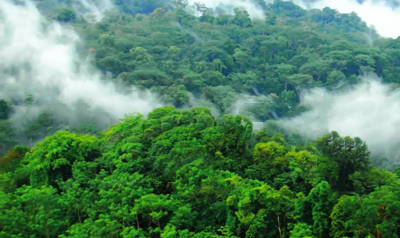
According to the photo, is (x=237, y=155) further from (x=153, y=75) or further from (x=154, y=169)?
(x=153, y=75)

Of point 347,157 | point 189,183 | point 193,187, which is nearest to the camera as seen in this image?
point 347,157

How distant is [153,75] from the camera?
113ft

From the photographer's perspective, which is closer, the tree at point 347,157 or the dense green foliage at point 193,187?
the dense green foliage at point 193,187

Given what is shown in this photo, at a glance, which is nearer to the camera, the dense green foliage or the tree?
the dense green foliage

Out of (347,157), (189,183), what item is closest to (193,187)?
(189,183)

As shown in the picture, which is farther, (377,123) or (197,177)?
(377,123)

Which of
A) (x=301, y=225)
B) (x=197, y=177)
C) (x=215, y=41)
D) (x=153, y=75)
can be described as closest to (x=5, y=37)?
(x=153, y=75)

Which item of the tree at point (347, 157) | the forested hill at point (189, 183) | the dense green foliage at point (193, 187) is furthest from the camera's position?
the tree at point (347, 157)

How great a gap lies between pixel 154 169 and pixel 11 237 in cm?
461

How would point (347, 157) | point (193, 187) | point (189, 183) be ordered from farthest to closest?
point (189, 183), point (193, 187), point (347, 157)

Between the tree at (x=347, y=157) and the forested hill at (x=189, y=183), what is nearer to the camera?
the forested hill at (x=189, y=183)

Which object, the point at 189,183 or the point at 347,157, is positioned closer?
the point at 347,157

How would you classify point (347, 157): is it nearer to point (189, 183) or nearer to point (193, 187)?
point (193, 187)

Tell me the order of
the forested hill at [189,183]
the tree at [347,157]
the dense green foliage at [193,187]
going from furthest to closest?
the tree at [347,157], the forested hill at [189,183], the dense green foliage at [193,187]
